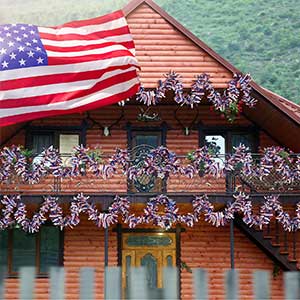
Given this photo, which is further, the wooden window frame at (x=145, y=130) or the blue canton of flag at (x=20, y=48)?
the wooden window frame at (x=145, y=130)

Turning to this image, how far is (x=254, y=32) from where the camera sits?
244 feet

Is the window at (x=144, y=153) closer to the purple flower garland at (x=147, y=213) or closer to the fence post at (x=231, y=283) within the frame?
the purple flower garland at (x=147, y=213)

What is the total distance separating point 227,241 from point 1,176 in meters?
7.03

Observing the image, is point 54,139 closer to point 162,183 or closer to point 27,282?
point 162,183

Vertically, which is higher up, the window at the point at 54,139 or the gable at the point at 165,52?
the gable at the point at 165,52

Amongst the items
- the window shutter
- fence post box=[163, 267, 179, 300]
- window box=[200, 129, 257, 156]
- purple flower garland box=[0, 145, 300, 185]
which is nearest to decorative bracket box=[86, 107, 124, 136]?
purple flower garland box=[0, 145, 300, 185]

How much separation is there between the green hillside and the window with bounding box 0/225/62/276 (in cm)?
4613

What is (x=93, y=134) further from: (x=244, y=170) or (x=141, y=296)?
(x=141, y=296)

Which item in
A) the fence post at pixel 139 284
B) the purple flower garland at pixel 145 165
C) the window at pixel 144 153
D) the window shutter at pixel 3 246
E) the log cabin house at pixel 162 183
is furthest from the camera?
the window shutter at pixel 3 246

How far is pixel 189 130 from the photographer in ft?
68.4

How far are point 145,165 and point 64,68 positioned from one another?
4577 millimetres

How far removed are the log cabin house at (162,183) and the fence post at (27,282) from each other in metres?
13.2

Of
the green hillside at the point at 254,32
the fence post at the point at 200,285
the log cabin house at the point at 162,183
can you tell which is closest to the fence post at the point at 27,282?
the fence post at the point at 200,285

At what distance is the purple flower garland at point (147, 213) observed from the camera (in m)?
18.2
